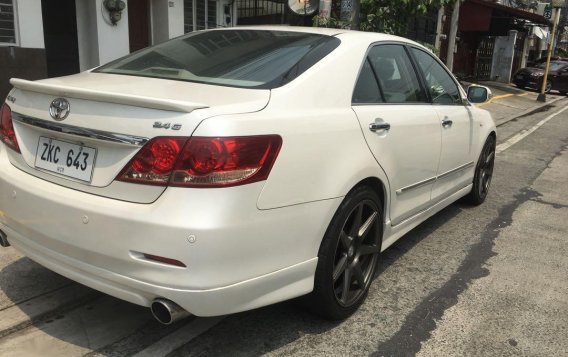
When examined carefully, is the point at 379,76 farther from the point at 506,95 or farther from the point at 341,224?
the point at 506,95

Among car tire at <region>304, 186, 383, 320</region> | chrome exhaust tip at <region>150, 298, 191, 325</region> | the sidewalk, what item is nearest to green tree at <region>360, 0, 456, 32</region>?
car tire at <region>304, 186, 383, 320</region>

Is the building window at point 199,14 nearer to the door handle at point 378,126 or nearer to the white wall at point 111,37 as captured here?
the white wall at point 111,37

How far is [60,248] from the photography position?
8.25 feet

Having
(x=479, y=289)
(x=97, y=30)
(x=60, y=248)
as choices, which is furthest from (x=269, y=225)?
(x=97, y=30)

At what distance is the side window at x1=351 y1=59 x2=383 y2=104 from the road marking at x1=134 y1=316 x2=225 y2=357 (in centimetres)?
146

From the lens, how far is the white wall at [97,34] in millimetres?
9062

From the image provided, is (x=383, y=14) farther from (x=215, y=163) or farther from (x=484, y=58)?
(x=484, y=58)

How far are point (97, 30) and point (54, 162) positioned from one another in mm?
7184

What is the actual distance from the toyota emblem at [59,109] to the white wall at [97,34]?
7054mm

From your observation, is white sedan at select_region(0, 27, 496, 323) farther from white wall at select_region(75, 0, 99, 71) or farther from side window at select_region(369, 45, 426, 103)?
white wall at select_region(75, 0, 99, 71)

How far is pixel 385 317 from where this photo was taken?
3.17m

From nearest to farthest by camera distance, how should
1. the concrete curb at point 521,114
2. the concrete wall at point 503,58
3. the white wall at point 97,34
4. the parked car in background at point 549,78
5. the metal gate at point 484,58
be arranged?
the white wall at point 97,34
the concrete curb at point 521,114
the parked car in background at point 549,78
the metal gate at point 484,58
the concrete wall at point 503,58

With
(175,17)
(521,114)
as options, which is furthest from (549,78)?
(175,17)

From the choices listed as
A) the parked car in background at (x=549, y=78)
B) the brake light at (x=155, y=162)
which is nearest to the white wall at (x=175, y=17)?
the brake light at (x=155, y=162)
